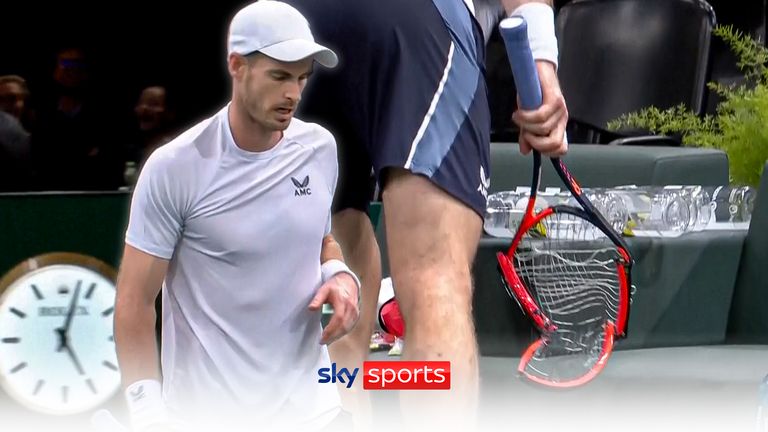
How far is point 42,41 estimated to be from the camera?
8.30 ft

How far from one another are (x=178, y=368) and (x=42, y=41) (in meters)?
1.08

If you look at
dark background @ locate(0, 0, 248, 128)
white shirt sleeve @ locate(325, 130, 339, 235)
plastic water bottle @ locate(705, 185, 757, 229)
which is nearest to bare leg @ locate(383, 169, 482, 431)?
white shirt sleeve @ locate(325, 130, 339, 235)

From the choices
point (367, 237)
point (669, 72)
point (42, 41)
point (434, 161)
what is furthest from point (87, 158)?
point (669, 72)

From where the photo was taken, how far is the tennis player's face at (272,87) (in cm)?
150

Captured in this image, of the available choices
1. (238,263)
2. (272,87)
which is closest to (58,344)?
(238,263)

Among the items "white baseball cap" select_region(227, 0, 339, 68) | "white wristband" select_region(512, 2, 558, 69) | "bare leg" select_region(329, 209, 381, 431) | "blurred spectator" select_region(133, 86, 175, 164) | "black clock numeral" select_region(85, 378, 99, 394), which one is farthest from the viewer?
"blurred spectator" select_region(133, 86, 175, 164)

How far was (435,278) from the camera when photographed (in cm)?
150

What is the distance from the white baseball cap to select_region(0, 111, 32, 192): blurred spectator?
95cm

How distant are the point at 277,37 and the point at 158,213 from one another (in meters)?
0.22

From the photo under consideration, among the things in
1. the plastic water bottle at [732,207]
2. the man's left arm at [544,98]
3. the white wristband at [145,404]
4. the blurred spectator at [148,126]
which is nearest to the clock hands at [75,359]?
the blurred spectator at [148,126]

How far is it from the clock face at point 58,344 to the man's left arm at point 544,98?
87cm

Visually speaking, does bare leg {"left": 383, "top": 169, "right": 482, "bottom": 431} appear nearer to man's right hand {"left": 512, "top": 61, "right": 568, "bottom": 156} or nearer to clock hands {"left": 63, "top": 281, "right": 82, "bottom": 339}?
man's right hand {"left": 512, "top": 61, "right": 568, "bottom": 156}

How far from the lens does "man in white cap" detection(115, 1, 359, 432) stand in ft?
4.96

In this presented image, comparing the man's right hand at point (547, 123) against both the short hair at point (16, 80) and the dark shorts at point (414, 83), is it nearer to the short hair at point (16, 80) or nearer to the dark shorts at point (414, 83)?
the dark shorts at point (414, 83)
